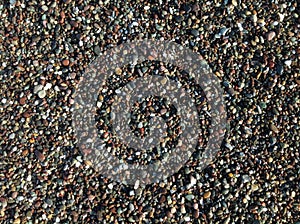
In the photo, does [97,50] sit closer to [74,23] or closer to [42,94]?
[74,23]

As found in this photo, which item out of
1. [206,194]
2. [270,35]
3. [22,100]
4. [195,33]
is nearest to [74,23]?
[22,100]

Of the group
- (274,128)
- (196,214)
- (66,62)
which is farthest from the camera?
(66,62)

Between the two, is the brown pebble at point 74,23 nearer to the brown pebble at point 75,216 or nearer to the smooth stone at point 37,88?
the smooth stone at point 37,88

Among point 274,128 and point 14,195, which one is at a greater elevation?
point 274,128

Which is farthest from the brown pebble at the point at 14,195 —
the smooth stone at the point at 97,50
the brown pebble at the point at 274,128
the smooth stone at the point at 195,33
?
the brown pebble at the point at 274,128

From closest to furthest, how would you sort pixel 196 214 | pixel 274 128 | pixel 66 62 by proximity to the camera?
pixel 196 214 → pixel 274 128 → pixel 66 62

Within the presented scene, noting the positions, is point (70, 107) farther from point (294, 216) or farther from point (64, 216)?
point (294, 216)

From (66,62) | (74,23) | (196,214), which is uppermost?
(74,23)

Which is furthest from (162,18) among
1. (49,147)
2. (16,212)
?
(16,212)
